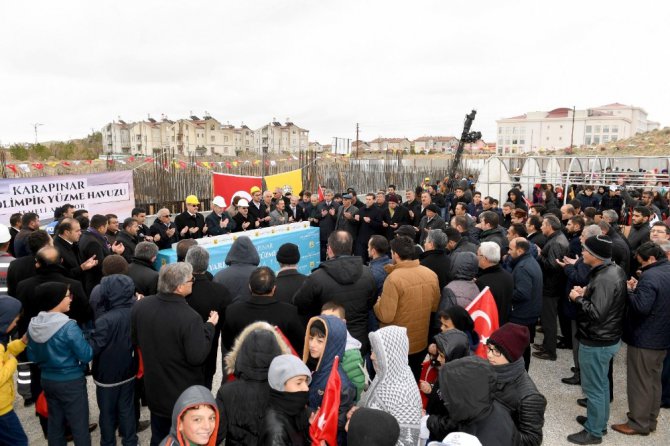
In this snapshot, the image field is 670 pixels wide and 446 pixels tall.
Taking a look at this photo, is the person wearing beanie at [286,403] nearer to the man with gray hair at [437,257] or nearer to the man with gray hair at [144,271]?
the man with gray hair at [144,271]

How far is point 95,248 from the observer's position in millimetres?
5207

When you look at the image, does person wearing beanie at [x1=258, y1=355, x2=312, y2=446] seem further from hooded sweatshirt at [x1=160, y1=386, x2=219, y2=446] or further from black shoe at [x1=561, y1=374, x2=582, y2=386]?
black shoe at [x1=561, y1=374, x2=582, y2=386]

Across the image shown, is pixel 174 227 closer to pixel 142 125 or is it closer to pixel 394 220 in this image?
pixel 394 220

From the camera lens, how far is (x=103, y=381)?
353cm

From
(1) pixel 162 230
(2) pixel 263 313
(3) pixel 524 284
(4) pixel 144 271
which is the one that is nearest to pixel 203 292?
(2) pixel 263 313

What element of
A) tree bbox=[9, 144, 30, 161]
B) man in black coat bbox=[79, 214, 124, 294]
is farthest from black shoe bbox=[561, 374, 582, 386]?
tree bbox=[9, 144, 30, 161]

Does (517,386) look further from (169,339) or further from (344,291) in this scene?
(169,339)

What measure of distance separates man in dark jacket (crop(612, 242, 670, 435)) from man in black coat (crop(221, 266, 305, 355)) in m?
3.05

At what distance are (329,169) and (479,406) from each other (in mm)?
15230

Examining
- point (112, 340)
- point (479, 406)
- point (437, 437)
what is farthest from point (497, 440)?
point (112, 340)

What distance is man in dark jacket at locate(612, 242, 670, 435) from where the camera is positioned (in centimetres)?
397

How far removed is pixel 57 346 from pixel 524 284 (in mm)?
4314

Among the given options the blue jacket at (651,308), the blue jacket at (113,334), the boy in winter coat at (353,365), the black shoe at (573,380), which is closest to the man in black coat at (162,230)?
the blue jacket at (113,334)

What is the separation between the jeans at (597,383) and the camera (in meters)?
4.02
